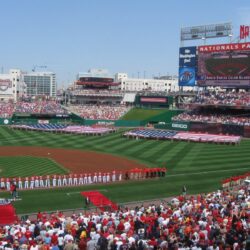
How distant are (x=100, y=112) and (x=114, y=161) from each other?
43063mm

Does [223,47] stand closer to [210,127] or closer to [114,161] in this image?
[210,127]

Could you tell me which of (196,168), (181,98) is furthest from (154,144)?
(181,98)

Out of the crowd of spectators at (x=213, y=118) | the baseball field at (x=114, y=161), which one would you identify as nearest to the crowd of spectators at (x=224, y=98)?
the crowd of spectators at (x=213, y=118)

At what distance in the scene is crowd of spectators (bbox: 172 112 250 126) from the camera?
6109 cm

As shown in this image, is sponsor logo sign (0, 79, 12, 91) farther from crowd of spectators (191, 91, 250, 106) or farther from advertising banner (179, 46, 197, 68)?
crowd of spectators (191, 91, 250, 106)

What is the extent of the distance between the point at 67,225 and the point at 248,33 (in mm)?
59031

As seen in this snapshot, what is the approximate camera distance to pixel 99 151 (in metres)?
47.3

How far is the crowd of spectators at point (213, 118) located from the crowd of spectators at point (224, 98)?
2.19 metres

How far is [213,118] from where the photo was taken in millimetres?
65125

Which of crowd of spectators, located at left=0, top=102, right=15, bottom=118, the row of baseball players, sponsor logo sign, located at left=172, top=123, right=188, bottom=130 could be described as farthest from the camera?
crowd of spectators, located at left=0, top=102, right=15, bottom=118

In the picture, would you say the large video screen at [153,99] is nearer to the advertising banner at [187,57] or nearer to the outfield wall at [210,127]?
the advertising banner at [187,57]

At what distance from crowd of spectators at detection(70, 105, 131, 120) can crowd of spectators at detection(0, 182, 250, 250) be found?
61.9m

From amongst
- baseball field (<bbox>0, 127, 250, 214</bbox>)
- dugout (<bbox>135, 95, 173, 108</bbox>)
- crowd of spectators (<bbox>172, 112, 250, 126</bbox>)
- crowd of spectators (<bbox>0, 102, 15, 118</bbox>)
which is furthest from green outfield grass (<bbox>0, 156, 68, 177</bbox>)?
dugout (<bbox>135, 95, 173, 108</bbox>)

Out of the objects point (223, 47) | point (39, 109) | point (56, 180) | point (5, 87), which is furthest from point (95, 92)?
point (56, 180)
